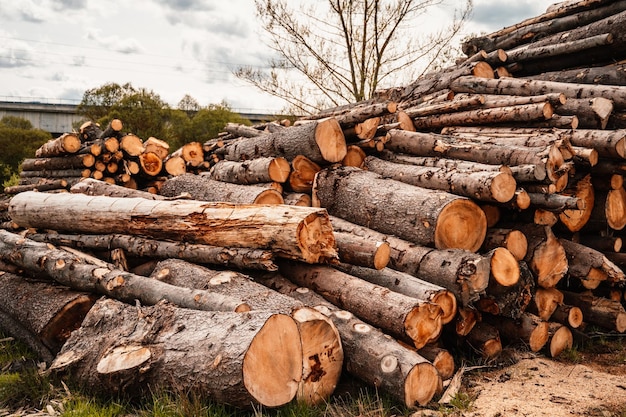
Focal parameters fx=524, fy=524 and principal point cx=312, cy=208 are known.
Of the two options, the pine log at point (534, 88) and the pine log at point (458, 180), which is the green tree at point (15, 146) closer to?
the pine log at point (534, 88)

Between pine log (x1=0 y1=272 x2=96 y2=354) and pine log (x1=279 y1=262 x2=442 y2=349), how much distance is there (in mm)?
2025

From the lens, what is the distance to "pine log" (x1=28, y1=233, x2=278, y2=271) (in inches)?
177

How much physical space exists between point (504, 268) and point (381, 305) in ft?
4.15

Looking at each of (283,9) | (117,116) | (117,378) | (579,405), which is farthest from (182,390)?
(117,116)

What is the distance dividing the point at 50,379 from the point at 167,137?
16.6m

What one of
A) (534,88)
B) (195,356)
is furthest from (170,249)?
(534,88)

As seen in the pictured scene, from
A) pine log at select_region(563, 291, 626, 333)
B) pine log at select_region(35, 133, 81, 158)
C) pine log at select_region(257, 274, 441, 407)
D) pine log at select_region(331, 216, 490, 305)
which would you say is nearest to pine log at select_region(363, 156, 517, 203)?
pine log at select_region(331, 216, 490, 305)

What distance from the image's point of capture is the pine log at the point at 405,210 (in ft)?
16.0

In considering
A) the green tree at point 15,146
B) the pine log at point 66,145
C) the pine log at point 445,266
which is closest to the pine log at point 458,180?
the pine log at point 445,266

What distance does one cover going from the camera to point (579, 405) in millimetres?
3635

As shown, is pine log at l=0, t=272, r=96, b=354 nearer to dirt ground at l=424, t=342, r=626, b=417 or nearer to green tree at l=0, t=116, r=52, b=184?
dirt ground at l=424, t=342, r=626, b=417

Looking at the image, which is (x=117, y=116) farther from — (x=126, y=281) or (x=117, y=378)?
(x=117, y=378)

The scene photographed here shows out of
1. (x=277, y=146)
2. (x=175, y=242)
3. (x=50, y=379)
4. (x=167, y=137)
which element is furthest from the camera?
(x=167, y=137)

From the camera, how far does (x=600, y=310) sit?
17.8 ft
